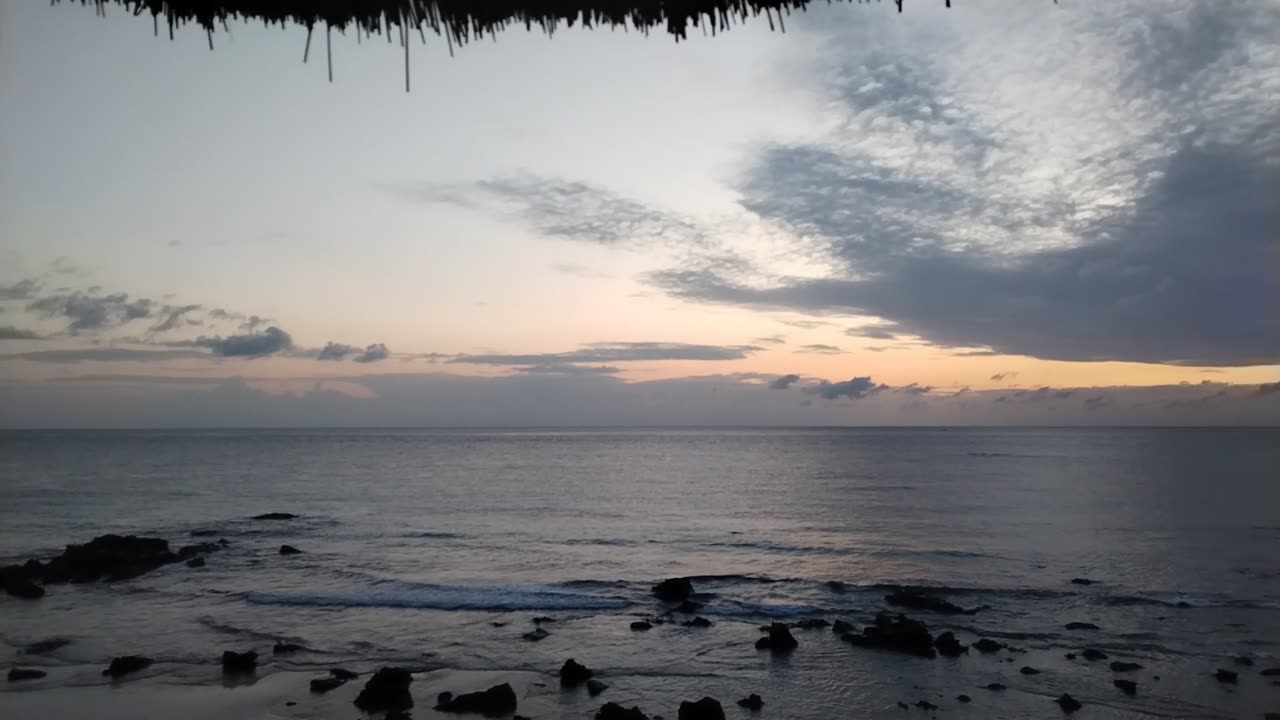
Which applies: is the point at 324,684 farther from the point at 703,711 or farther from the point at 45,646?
the point at 45,646

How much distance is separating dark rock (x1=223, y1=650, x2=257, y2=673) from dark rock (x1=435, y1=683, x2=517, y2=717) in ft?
13.9

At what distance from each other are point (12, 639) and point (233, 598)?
4874mm

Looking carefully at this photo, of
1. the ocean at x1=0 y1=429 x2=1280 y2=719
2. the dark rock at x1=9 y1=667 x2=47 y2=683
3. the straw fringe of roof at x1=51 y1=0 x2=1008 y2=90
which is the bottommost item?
the ocean at x1=0 y1=429 x2=1280 y2=719

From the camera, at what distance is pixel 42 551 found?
89.9 feet

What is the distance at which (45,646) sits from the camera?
14.6m

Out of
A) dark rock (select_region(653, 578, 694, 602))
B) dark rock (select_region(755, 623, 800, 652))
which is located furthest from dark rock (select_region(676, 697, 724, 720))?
dark rock (select_region(653, 578, 694, 602))

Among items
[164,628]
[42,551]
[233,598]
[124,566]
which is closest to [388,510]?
[42,551]

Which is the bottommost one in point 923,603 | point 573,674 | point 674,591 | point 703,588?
point 703,588

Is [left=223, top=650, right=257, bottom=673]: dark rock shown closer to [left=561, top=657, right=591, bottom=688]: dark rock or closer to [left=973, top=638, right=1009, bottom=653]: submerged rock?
[left=561, top=657, right=591, bottom=688]: dark rock

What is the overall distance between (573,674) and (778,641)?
181 inches

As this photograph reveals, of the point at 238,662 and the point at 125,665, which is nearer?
the point at 125,665

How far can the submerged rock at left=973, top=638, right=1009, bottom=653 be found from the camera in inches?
585

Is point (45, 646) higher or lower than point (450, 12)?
lower

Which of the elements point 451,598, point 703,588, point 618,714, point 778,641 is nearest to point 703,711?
point 618,714
